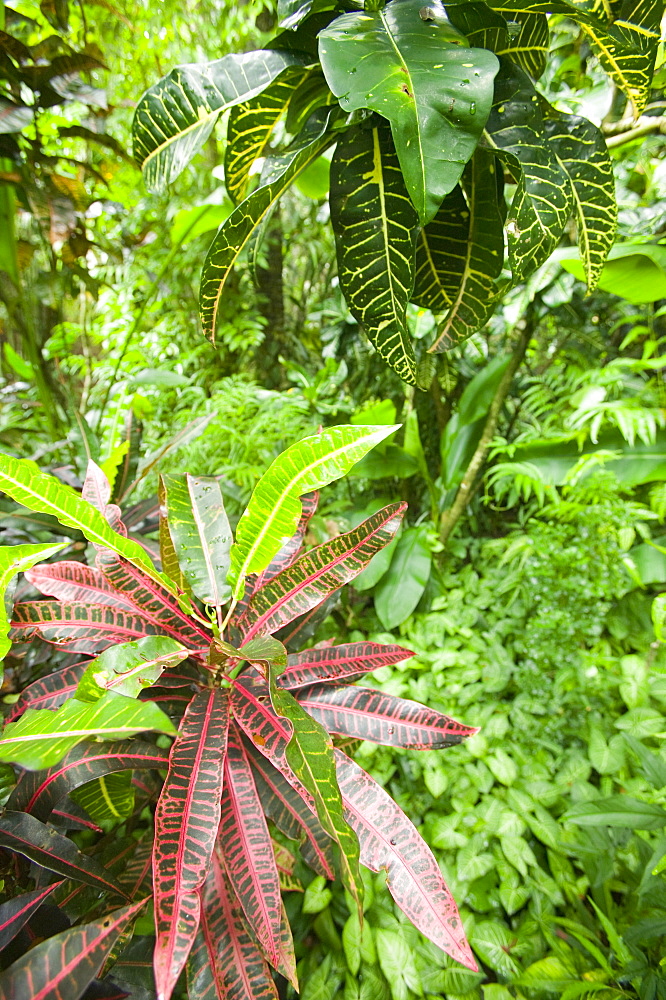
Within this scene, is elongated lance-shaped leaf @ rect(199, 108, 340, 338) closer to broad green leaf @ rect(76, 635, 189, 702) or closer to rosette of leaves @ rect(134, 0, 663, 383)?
rosette of leaves @ rect(134, 0, 663, 383)

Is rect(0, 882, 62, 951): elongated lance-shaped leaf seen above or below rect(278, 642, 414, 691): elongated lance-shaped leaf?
below

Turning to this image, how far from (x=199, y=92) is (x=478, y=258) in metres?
0.40

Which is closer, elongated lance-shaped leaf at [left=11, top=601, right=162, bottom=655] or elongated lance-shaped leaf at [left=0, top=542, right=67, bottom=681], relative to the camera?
elongated lance-shaped leaf at [left=0, top=542, right=67, bottom=681]

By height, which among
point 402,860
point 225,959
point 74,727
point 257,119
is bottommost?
point 225,959

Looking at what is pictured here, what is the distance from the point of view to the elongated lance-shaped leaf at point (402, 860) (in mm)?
498

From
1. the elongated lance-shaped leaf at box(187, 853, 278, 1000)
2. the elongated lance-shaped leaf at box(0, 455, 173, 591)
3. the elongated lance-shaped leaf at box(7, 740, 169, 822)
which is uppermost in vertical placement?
the elongated lance-shaped leaf at box(0, 455, 173, 591)

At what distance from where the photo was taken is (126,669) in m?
0.48

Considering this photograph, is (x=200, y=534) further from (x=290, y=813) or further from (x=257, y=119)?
(x=257, y=119)

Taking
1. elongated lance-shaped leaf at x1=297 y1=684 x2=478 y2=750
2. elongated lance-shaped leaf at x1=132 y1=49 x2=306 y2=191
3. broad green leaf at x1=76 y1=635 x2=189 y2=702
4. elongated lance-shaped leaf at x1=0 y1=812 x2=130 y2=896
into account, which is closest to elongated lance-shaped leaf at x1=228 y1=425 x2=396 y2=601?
broad green leaf at x1=76 y1=635 x2=189 y2=702

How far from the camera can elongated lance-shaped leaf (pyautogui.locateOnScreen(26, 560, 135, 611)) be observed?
0.64 metres

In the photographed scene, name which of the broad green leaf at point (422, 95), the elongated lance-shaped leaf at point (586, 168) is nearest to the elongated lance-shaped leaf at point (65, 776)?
the broad green leaf at point (422, 95)

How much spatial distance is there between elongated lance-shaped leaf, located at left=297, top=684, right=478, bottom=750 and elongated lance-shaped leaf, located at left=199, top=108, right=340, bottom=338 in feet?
1.72

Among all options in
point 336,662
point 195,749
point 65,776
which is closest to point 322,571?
point 336,662

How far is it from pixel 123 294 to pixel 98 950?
2230 millimetres
